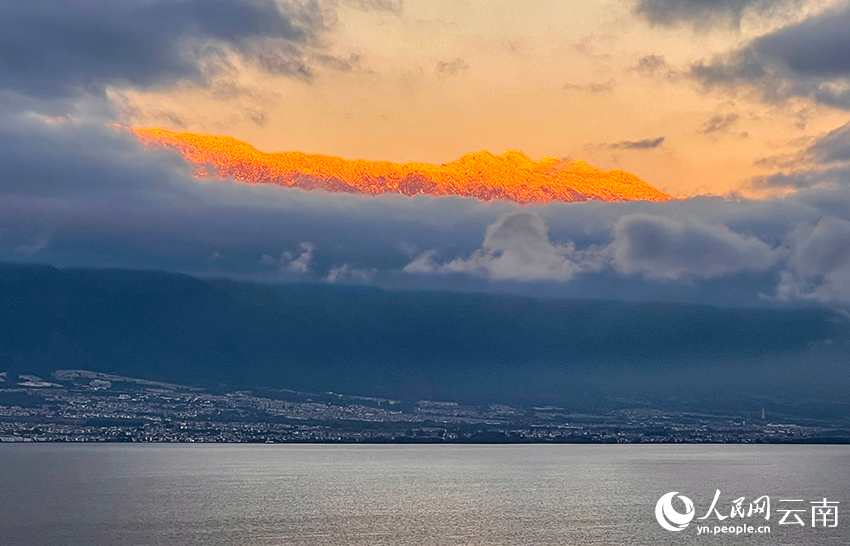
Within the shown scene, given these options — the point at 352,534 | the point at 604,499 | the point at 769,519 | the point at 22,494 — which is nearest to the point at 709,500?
the point at 604,499

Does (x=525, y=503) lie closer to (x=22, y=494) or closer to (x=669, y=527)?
(x=669, y=527)

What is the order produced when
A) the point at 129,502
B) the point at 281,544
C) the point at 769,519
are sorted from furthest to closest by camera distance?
the point at 129,502 < the point at 769,519 < the point at 281,544

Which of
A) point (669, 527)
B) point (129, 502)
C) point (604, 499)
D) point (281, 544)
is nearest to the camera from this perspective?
point (281, 544)

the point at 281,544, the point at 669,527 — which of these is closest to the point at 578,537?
the point at 669,527

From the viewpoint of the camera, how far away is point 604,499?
192 metres

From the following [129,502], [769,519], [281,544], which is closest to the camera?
[281,544]

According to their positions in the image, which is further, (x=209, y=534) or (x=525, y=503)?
(x=525, y=503)

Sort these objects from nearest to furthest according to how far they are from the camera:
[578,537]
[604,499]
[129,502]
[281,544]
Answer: [281,544] → [578,537] → [129,502] → [604,499]

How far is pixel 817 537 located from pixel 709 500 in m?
53.0

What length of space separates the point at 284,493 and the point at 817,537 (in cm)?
9423

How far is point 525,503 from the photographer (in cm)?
18400

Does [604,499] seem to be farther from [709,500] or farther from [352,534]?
[352,534]

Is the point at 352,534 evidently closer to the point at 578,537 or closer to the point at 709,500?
the point at 578,537

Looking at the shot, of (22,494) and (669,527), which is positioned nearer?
(669,527)
